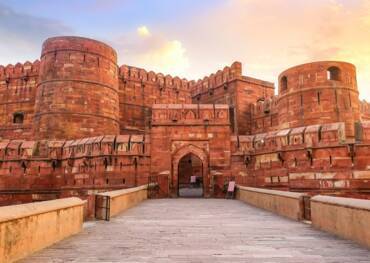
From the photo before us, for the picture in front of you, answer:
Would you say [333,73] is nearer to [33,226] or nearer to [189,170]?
[189,170]

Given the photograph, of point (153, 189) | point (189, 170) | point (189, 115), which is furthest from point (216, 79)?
point (153, 189)

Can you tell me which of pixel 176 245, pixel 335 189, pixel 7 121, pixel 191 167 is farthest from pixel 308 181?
pixel 7 121

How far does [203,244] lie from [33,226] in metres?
1.91

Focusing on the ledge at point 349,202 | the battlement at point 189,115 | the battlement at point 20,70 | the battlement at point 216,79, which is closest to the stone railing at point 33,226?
the ledge at point 349,202

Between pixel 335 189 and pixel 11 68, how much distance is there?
22.4m

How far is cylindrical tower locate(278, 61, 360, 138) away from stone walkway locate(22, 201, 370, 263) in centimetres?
1208

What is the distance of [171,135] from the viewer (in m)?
13.6

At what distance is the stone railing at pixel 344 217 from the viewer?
3.77 meters

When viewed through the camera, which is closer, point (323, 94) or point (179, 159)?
point (179, 159)

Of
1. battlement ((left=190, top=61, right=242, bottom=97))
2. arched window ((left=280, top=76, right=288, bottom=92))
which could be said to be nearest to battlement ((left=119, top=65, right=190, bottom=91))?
battlement ((left=190, top=61, right=242, bottom=97))

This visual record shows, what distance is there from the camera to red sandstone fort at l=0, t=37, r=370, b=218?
38.1 feet

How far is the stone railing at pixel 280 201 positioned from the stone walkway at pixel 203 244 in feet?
1.60

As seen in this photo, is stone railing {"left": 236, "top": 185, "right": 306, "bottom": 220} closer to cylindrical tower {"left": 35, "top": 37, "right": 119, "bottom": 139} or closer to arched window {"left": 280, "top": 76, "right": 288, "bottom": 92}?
arched window {"left": 280, "top": 76, "right": 288, "bottom": 92}

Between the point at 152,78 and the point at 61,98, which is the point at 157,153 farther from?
the point at 152,78
